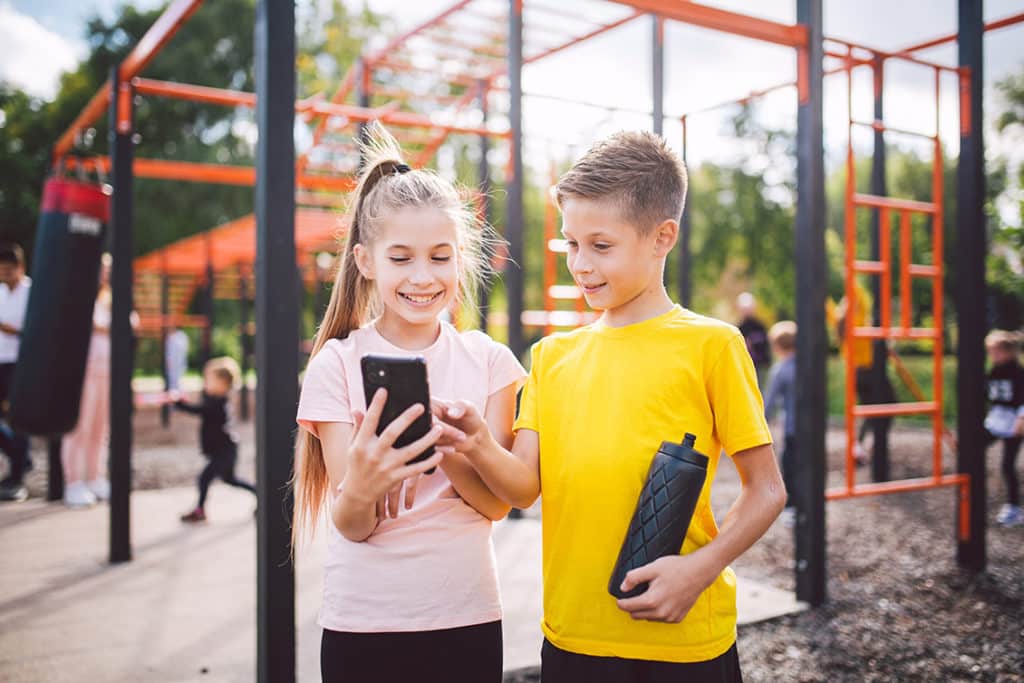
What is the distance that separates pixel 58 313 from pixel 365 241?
3613mm

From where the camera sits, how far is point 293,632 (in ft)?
7.37

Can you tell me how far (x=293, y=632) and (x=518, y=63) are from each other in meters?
3.38

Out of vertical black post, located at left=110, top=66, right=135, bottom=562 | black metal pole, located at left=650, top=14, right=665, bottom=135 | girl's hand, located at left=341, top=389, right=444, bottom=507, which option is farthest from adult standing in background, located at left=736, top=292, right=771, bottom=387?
girl's hand, located at left=341, top=389, right=444, bottom=507

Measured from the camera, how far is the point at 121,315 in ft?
13.3

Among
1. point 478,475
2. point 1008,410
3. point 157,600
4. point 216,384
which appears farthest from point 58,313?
point 1008,410

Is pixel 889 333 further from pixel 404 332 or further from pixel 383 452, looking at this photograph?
pixel 383 452

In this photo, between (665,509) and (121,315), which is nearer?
(665,509)

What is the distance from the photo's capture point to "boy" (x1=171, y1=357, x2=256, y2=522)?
5227 millimetres

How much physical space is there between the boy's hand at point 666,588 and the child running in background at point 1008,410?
17.2 ft

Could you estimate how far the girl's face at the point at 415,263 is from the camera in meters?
1.52

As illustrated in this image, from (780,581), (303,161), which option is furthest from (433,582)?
(303,161)

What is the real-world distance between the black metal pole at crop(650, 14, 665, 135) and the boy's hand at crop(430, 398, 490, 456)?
3.86 meters

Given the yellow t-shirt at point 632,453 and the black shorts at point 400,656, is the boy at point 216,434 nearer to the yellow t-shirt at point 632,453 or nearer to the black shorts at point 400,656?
the black shorts at point 400,656

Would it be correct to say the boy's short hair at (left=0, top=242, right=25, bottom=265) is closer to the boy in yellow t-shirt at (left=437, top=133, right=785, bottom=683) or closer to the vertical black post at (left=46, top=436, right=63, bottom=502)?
the vertical black post at (left=46, top=436, right=63, bottom=502)
